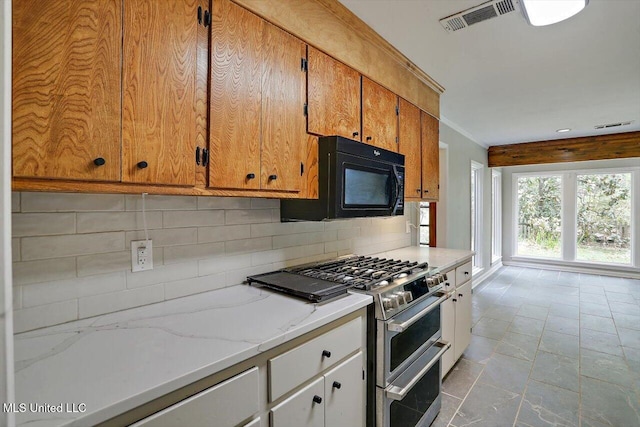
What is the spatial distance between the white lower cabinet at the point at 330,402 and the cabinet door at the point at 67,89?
38.3 inches

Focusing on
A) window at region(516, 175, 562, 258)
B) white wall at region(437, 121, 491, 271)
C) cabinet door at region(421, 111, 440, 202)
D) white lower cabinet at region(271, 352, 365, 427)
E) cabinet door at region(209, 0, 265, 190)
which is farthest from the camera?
window at region(516, 175, 562, 258)

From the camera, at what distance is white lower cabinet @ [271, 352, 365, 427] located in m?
1.13

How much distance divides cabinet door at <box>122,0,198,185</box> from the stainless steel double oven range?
77cm

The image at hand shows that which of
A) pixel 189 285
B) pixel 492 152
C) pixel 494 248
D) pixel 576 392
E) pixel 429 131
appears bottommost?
pixel 576 392

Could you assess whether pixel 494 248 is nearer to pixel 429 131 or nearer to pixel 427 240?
pixel 427 240

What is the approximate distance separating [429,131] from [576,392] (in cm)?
234

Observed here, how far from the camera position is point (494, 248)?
22.4ft

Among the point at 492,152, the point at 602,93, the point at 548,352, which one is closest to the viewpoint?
the point at 548,352

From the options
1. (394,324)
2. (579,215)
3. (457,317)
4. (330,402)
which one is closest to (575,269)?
(579,215)

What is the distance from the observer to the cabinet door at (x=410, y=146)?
100 inches

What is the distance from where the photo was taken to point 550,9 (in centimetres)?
177

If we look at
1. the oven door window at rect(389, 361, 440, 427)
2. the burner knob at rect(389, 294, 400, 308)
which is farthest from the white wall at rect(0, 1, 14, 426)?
the oven door window at rect(389, 361, 440, 427)

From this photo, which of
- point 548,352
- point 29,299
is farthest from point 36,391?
point 548,352

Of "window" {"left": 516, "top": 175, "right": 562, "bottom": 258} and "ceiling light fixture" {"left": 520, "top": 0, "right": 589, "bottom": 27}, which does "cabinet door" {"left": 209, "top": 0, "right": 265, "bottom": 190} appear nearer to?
"ceiling light fixture" {"left": 520, "top": 0, "right": 589, "bottom": 27}
